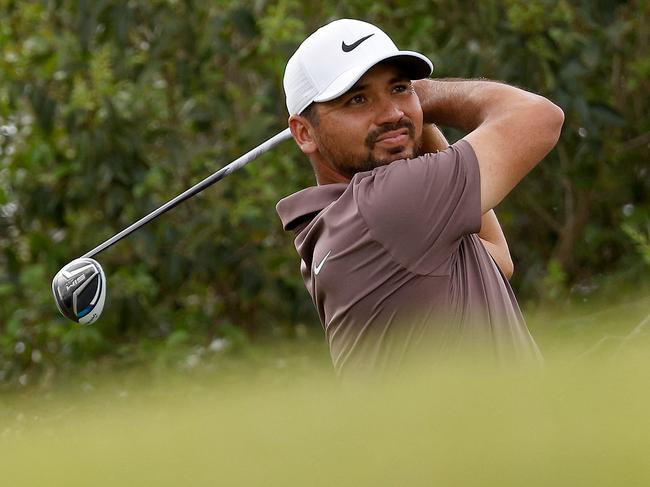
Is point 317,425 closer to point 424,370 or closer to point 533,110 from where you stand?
point 424,370

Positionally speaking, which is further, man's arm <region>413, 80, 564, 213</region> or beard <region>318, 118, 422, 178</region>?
beard <region>318, 118, 422, 178</region>

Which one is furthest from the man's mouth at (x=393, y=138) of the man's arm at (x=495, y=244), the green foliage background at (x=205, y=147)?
the green foliage background at (x=205, y=147)

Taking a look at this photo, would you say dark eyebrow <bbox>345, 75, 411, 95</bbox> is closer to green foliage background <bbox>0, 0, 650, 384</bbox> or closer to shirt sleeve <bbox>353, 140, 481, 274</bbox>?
shirt sleeve <bbox>353, 140, 481, 274</bbox>

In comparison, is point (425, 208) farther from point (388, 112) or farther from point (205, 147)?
point (205, 147)

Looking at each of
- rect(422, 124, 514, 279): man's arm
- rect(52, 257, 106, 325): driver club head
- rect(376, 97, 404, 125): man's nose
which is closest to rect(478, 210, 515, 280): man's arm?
rect(422, 124, 514, 279): man's arm

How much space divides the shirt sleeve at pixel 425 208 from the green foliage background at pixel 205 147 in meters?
4.19

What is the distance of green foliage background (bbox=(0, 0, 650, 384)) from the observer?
6848 mm

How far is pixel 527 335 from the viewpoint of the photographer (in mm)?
2605

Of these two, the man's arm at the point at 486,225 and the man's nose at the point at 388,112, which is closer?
the man's nose at the point at 388,112

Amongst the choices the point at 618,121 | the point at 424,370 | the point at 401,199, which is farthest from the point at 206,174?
the point at 424,370

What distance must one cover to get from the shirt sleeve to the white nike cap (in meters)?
0.28

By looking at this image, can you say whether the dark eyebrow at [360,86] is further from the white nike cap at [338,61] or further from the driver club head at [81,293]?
the driver club head at [81,293]

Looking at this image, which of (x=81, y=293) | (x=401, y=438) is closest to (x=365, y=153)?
(x=81, y=293)

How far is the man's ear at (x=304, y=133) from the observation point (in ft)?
9.39
